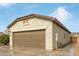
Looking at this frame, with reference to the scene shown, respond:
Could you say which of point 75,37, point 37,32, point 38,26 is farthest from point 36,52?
point 75,37

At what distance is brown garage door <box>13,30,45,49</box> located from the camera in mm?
15414

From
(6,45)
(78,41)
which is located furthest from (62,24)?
(6,45)

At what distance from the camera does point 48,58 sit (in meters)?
14.9

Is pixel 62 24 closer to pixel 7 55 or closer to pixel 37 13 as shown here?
pixel 37 13

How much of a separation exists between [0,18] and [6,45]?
1515 mm

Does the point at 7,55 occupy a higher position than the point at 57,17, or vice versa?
the point at 57,17

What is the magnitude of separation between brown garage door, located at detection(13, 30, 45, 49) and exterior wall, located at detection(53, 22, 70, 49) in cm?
66

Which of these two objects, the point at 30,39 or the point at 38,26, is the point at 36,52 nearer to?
the point at 30,39

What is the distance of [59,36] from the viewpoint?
617 inches

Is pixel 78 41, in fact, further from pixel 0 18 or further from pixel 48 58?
pixel 0 18

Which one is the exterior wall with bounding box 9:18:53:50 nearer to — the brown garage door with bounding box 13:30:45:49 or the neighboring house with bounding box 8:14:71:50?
the neighboring house with bounding box 8:14:71:50

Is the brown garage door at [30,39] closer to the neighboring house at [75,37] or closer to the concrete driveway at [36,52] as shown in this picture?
the concrete driveway at [36,52]

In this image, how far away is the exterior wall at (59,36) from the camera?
50.1 feet

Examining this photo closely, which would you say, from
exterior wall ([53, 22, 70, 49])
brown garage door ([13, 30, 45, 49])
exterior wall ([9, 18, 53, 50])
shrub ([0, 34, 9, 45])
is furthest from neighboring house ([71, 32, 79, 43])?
shrub ([0, 34, 9, 45])
